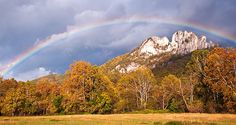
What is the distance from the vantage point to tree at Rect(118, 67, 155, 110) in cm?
10688

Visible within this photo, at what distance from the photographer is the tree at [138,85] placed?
106875mm

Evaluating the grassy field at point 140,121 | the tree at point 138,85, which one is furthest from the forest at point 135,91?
the grassy field at point 140,121

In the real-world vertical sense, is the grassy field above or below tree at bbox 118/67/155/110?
below

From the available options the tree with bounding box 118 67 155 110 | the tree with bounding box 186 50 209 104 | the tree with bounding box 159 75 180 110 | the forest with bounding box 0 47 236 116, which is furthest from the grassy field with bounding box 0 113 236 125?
the tree with bounding box 118 67 155 110

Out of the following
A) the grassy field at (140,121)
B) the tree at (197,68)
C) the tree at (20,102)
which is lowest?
the grassy field at (140,121)

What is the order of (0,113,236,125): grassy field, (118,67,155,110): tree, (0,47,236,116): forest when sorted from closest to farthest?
(0,113,236,125): grassy field, (0,47,236,116): forest, (118,67,155,110): tree

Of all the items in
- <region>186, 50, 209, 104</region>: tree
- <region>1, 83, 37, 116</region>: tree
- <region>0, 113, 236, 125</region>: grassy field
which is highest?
<region>186, 50, 209, 104</region>: tree

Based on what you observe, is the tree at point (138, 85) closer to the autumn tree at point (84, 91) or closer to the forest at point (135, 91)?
the forest at point (135, 91)

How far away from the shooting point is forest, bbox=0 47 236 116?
73438mm

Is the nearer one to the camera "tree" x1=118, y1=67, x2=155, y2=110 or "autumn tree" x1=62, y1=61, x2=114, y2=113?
"autumn tree" x1=62, y1=61, x2=114, y2=113

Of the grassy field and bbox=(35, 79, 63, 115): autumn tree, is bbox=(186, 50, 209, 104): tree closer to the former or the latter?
the grassy field

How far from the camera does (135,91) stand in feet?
359

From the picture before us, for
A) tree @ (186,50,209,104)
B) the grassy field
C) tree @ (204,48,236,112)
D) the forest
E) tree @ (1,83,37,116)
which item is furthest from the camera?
tree @ (1,83,37,116)

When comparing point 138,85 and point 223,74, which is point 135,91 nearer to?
point 138,85
